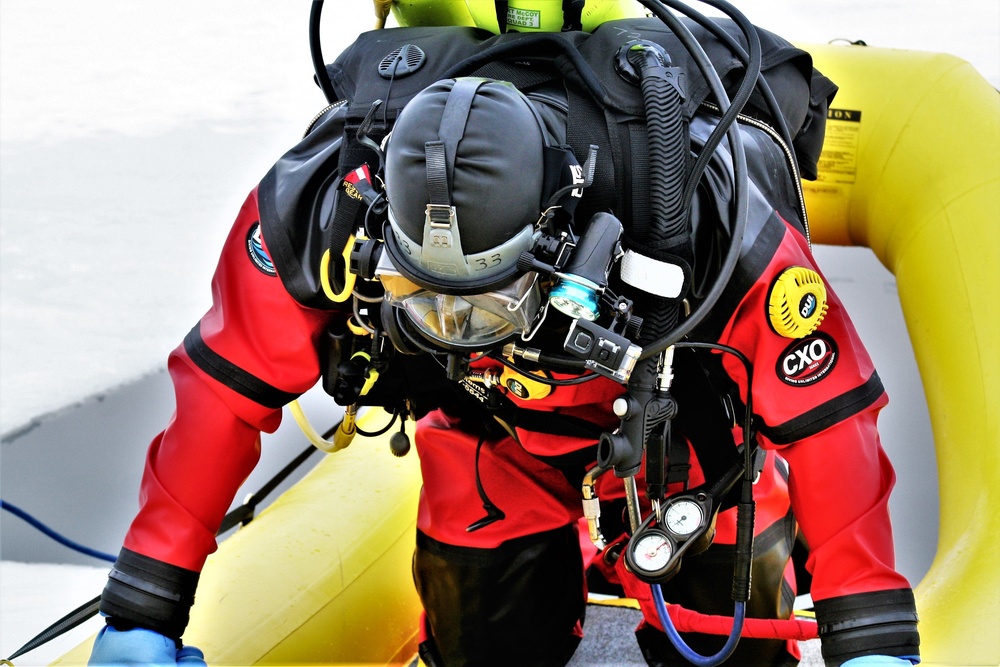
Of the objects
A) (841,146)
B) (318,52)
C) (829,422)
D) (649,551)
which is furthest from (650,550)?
(841,146)

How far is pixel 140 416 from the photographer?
2959 millimetres

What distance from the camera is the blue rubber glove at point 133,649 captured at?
134 cm

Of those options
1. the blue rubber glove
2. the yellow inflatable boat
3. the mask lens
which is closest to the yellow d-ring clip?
the mask lens

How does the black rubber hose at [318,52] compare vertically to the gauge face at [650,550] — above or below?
above

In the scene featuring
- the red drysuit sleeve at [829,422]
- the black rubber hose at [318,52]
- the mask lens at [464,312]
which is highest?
the black rubber hose at [318,52]

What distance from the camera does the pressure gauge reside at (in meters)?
1.34

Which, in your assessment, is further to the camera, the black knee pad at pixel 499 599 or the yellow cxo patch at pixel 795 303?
the black knee pad at pixel 499 599

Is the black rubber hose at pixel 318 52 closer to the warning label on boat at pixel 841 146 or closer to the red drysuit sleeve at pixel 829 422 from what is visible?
the red drysuit sleeve at pixel 829 422

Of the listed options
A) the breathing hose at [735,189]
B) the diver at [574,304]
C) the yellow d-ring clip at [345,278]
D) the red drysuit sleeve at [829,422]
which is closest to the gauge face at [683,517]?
the diver at [574,304]

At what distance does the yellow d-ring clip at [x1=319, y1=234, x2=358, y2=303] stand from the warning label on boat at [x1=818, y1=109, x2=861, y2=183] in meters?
1.31

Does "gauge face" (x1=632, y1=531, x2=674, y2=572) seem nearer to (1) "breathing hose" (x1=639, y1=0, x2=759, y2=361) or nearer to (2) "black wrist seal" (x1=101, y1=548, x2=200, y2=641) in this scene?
(1) "breathing hose" (x1=639, y1=0, x2=759, y2=361)

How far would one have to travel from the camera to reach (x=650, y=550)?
4.43 ft

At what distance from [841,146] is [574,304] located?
56.1 inches

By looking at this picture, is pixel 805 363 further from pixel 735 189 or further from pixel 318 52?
pixel 318 52
